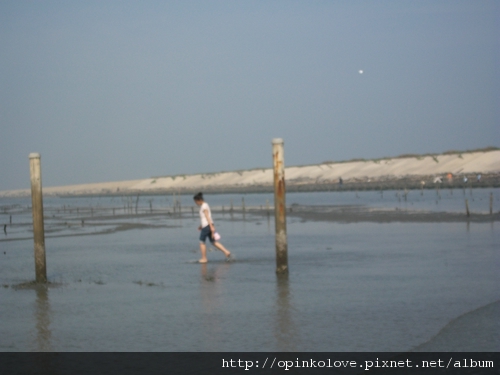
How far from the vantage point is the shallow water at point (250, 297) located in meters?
8.13

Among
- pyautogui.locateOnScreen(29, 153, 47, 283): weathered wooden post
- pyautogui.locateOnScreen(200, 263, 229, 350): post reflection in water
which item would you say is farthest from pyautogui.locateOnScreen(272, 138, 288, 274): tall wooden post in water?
pyautogui.locateOnScreen(29, 153, 47, 283): weathered wooden post

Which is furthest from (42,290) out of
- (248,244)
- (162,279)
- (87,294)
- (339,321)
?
(248,244)

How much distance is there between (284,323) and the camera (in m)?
8.84

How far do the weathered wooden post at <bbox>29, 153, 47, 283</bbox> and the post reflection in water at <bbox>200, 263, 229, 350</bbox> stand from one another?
3.26 meters

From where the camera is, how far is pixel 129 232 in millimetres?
Result: 28891

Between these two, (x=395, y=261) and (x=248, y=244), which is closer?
(x=395, y=261)

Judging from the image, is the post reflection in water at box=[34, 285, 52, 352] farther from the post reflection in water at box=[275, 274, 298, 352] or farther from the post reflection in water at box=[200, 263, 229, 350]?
the post reflection in water at box=[275, 274, 298, 352]

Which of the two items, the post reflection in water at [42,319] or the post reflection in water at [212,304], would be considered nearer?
the post reflection in water at [42,319]

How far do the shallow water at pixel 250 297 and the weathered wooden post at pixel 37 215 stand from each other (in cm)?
44

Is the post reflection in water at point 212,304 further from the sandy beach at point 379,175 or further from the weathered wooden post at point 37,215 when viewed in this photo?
the sandy beach at point 379,175

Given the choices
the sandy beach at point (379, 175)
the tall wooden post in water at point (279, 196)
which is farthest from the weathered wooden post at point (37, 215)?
the sandy beach at point (379, 175)

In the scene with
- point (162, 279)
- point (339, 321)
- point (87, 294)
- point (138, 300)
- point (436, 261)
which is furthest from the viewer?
point (436, 261)
